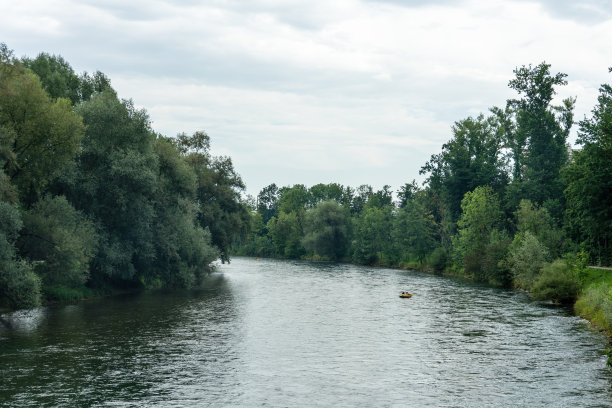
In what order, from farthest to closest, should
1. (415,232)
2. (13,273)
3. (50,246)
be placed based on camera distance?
(415,232) → (50,246) → (13,273)

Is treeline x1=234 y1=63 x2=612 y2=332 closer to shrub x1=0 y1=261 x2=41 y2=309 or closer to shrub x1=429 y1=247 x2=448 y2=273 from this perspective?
shrub x1=429 y1=247 x2=448 y2=273

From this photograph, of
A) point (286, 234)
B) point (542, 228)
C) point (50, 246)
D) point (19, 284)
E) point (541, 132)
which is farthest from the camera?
point (286, 234)

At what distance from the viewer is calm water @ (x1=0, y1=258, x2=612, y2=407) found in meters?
26.8

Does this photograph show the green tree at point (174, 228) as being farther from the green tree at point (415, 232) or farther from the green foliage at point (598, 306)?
the green tree at point (415, 232)

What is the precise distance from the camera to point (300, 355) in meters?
35.8

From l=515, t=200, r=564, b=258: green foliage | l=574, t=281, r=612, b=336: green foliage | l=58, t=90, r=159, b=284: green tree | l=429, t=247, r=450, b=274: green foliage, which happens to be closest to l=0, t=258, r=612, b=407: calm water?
l=574, t=281, r=612, b=336: green foliage

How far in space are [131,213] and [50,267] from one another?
13.3 m

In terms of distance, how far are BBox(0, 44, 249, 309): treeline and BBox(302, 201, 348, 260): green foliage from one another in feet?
249

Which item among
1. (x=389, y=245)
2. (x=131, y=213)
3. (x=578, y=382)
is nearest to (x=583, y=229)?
(x=578, y=382)

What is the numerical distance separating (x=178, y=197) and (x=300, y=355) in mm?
41341

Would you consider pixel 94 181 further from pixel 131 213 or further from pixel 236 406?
pixel 236 406

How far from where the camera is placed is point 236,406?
25.4 metres

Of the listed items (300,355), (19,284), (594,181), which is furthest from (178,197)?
(594,181)

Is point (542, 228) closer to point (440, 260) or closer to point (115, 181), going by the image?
point (440, 260)
